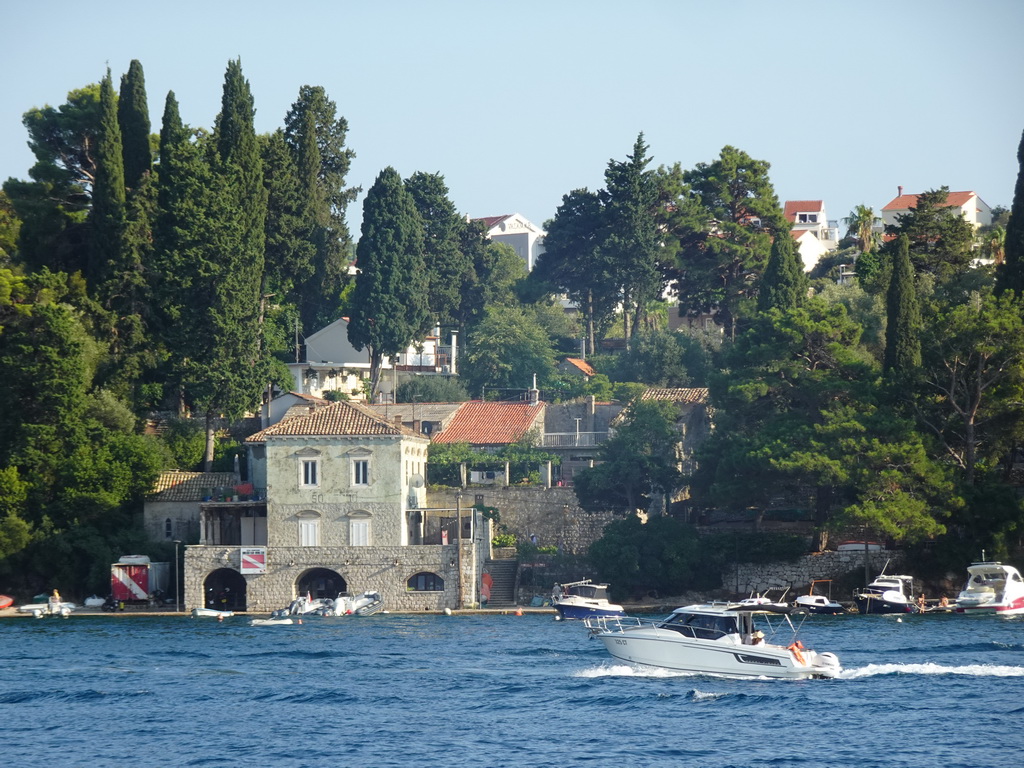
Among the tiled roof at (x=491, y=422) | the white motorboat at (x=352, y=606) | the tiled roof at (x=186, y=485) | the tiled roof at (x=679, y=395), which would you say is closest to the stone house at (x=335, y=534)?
the white motorboat at (x=352, y=606)

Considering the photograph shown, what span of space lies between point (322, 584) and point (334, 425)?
7.72 metres

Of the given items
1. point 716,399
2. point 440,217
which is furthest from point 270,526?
point 440,217

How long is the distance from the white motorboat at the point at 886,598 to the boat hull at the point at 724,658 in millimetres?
20460

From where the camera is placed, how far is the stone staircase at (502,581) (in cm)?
7582

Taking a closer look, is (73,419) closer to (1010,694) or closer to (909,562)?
(909,562)

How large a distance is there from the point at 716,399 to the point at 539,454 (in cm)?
1134

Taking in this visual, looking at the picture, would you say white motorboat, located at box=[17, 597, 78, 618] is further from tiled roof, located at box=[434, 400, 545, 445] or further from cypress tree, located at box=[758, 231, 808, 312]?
cypress tree, located at box=[758, 231, 808, 312]

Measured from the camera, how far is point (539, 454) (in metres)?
84.3

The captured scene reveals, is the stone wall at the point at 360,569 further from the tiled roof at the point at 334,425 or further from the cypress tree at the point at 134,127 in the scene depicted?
the cypress tree at the point at 134,127

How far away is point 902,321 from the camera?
244 feet

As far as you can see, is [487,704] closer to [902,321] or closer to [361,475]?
[361,475]

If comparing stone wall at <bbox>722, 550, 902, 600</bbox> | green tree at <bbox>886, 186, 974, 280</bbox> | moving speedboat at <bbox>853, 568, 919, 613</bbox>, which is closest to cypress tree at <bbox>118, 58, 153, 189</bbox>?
stone wall at <bbox>722, 550, 902, 600</bbox>

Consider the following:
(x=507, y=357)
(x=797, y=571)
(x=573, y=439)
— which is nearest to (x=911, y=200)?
(x=507, y=357)

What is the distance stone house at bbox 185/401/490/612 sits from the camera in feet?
238
